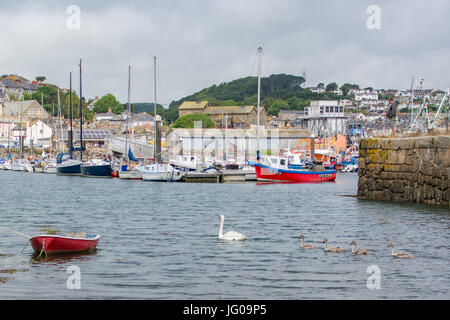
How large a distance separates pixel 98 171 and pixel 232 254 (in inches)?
2301

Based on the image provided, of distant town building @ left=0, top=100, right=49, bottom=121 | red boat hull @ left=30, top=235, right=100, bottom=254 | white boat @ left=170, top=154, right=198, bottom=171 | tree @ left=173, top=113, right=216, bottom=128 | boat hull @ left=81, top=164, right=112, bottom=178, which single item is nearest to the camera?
red boat hull @ left=30, top=235, right=100, bottom=254

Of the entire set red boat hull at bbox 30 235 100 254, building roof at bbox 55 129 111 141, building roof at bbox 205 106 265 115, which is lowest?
red boat hull at bbox 30 235 100 254

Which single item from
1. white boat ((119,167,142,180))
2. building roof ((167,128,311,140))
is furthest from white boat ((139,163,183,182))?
building roof ((167,128,311,140))

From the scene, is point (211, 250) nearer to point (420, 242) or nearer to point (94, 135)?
point (420, 242)

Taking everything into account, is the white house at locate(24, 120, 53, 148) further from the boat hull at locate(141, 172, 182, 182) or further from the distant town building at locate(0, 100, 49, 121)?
the boat hull at locate(141, 172, 182, 182)

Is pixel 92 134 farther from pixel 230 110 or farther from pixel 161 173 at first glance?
pixel 161 173

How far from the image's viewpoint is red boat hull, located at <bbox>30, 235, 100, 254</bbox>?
65.5 ft

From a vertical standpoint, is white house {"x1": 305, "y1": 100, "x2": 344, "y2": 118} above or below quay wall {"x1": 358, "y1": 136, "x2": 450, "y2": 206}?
above

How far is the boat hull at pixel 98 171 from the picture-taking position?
253ft

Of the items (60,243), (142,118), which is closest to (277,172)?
(60,243)

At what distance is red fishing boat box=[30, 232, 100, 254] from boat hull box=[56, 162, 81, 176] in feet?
208
